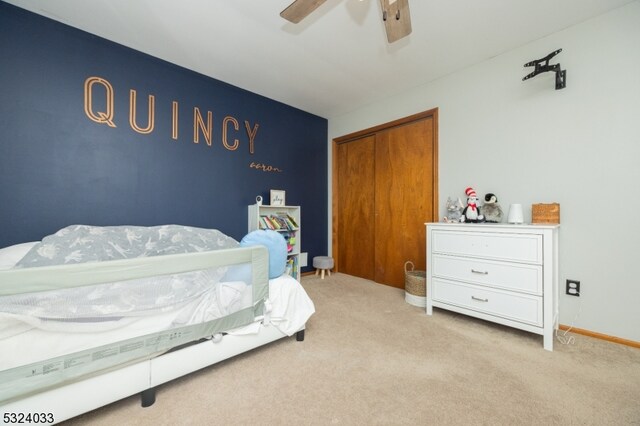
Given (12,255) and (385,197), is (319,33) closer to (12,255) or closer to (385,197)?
(385,197)

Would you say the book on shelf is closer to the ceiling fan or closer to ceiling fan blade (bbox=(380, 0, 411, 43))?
the ceiling fan

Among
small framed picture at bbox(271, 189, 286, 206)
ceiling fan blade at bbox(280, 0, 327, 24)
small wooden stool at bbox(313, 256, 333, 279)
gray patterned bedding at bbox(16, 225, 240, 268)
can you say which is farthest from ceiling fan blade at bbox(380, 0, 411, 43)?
small wooden stool at bbox(313, 256, 333, 279)

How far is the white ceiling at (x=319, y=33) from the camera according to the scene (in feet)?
5.72

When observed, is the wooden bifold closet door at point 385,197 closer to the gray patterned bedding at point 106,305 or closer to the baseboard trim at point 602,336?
the baseboard trim at point 602,336

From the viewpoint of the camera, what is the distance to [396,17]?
136cm

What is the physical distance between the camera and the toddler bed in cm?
90

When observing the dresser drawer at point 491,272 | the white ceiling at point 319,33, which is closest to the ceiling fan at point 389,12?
the white ceiling at point 319,33

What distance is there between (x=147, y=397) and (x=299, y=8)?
2112mm

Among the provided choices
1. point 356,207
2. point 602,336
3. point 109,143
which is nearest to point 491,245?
point 602,336

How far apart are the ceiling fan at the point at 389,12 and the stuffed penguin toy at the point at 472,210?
57.8 inches

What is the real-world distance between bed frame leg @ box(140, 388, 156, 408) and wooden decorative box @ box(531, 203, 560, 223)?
2717 millimetres

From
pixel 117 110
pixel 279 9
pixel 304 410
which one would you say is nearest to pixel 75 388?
pixel 304 410

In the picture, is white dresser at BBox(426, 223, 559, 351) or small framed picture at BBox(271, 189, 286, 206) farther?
small framed picture at BBox(271, 189, 286, 206)

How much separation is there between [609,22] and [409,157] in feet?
5.52
